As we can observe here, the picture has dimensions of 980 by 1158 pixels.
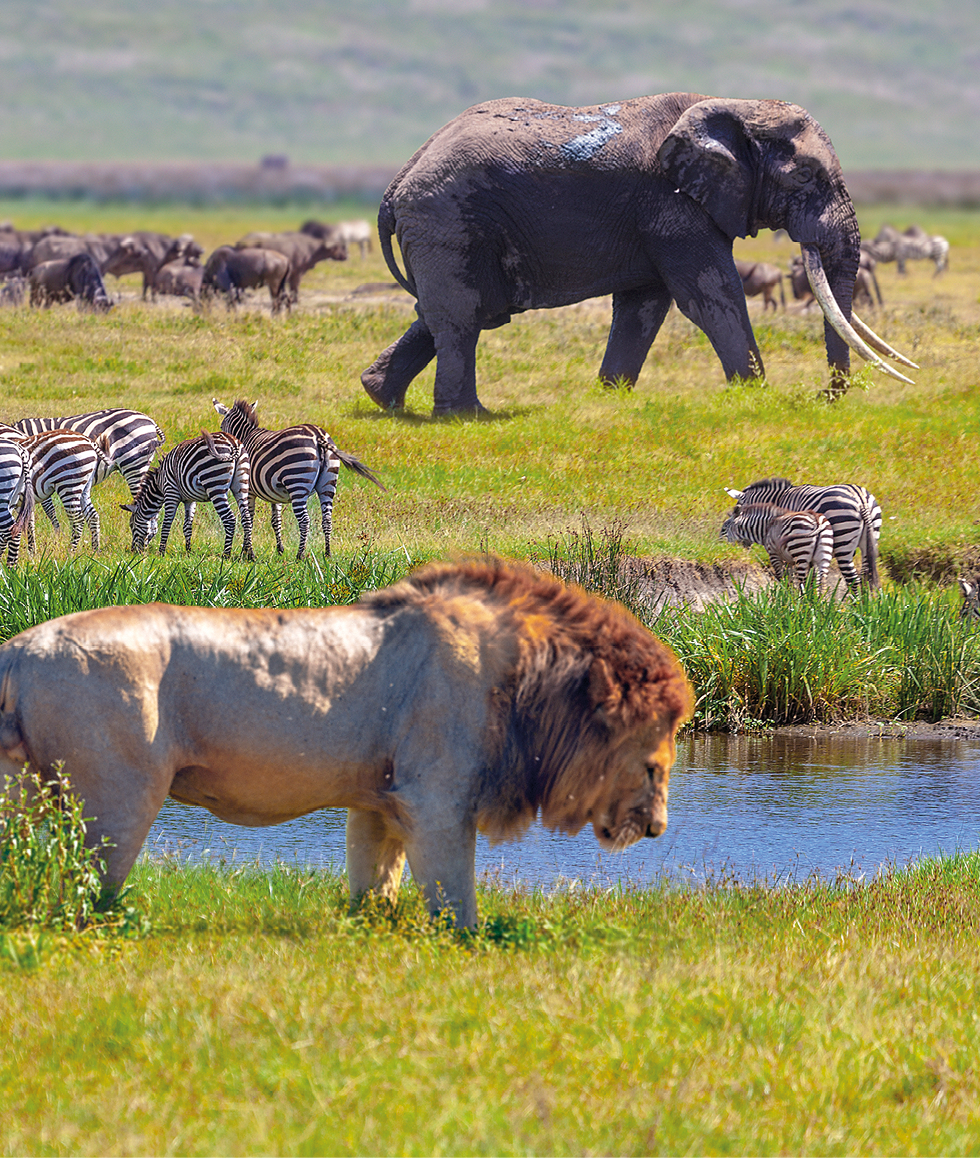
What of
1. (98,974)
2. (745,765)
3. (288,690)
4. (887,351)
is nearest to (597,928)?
(288,690)

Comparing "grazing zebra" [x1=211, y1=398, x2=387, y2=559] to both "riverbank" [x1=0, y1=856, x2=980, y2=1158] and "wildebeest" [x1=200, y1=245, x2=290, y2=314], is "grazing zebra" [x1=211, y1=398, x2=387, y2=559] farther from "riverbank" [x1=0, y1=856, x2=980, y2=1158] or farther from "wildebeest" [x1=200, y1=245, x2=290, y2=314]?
"wildebeest" [x1=200, y1=245, x2=290, y2=314]

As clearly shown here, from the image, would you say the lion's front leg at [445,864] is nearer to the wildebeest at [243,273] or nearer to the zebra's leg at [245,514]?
the zebra's leg at [245,514]

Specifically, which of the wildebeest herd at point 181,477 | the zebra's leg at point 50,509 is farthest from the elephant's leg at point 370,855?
the zebra's leg at point 50,509

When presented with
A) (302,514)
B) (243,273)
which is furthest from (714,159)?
(243,273)

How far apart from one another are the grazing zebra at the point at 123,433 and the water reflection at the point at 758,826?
22.6 ft

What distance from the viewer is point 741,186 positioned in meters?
19.9

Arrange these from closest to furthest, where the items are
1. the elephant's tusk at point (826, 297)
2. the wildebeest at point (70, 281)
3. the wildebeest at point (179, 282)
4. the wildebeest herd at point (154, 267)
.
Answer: the elephant's tusk at point (826, 297) < the wildebeest at point (70, 281) < the wildebeest herd at point (154, 267) < the wildebeest at point (179, 282)

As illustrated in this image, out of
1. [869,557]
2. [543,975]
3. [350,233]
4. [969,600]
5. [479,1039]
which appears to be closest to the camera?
[479,1039]

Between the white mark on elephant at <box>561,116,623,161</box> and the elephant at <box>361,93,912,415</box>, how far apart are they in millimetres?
17

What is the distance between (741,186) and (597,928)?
48.9ft

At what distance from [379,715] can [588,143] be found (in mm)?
15236

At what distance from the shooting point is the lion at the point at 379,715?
5820 mm

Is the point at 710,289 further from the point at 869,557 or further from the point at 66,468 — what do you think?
the point at 66,468

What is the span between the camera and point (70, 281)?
35000mm
